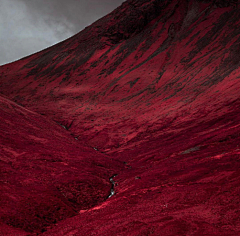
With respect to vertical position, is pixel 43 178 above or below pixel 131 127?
below

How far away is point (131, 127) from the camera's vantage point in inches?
1924

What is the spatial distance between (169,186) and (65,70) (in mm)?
88819

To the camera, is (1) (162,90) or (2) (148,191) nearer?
(2) (148,191)

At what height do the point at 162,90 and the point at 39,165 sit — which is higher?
the point at 162,90

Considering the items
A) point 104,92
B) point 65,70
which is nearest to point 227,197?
point 104,92

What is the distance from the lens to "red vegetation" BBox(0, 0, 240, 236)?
1371 centimetres

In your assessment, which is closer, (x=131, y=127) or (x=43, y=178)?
(x=43, y=178)

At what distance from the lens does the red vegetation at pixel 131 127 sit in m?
13.7

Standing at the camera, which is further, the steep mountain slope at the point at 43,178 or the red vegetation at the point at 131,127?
the steep mountain slope at the point at 43,178

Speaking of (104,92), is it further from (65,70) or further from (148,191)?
(148,191)

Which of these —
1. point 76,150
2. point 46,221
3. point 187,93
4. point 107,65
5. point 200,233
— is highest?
point 107,65

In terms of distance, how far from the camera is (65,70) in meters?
97.4

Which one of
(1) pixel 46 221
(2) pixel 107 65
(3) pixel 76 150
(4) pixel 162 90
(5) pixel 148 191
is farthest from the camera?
(2) pixel 107 65

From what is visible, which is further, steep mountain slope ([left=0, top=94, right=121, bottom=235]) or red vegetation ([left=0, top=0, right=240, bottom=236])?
steep mountain slope ([left=0, top=94, right=121, bottom=235])
